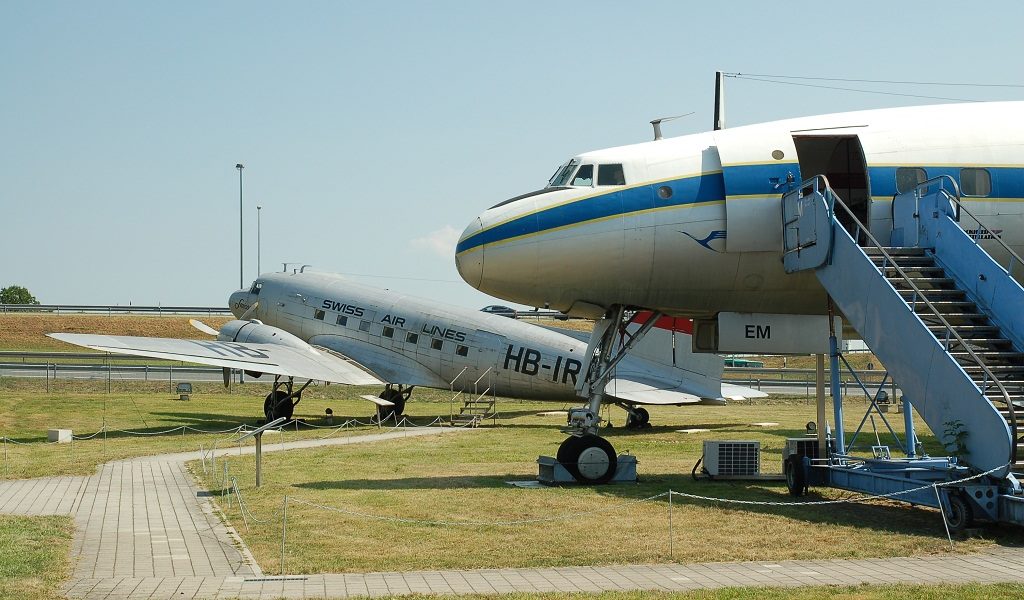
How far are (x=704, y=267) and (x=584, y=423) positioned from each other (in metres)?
3.22

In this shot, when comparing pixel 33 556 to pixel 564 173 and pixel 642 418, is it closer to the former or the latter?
pixel 564 173

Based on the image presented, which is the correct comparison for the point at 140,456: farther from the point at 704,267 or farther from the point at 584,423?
the point at 704,267

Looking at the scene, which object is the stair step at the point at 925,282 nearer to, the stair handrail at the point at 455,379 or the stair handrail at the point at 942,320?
the stair handrail at the point at 942,320

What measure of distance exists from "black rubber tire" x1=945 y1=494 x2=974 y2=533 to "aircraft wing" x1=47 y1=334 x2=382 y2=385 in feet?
67.5

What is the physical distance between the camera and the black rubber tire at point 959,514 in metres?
12.1

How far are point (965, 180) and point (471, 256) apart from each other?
7.74 metres

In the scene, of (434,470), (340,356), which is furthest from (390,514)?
(340,356)

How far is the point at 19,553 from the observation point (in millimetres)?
10898

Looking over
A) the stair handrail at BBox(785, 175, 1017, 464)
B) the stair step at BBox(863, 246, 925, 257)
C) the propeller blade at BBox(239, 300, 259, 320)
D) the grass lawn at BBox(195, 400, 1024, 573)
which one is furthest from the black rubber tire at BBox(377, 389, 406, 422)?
the stair step at BBox(863, 246, 925, 257)

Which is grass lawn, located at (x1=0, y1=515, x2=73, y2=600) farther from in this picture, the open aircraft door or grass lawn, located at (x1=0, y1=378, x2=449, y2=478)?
the open aircraft door

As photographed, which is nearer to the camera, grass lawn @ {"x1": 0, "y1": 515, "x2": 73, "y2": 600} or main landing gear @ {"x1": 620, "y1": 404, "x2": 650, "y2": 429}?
grass lawn @ {"x1": 0, "y1": 515, "x2": 73, "y2": 600}

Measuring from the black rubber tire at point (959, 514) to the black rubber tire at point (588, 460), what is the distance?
19.7 ft

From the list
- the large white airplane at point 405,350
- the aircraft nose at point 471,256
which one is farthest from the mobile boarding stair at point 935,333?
the large white airplane at point 405,350

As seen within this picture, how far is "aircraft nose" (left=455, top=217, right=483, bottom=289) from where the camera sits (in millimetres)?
16625
